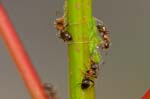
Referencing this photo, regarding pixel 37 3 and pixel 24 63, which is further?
pixel 37 3

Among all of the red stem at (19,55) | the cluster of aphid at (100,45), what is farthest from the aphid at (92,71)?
the red stem at (19,55)

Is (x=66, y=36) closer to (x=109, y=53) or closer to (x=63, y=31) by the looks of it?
(x=63, y=31)

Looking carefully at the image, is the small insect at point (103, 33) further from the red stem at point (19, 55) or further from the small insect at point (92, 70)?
the red stem at point (19, 55)

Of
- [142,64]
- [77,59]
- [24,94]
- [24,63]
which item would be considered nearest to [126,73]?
[142,64]

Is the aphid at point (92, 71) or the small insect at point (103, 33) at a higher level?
the small insect at point (103, 33)

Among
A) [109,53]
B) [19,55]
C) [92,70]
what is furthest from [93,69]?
[109,53]

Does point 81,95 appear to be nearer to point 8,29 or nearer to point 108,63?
point 8,29
